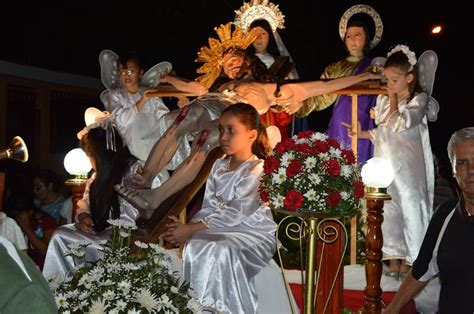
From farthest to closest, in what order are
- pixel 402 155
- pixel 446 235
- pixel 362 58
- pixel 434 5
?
pixel 434 5 < pixel 362 58 < pixel 402 155 < pixel 446 235

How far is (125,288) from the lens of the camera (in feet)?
8.64

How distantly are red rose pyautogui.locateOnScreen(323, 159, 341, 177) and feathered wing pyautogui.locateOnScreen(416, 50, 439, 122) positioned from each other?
2295mm

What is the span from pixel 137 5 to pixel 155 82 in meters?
5.80

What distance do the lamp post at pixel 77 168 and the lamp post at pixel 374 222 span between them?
2.21m

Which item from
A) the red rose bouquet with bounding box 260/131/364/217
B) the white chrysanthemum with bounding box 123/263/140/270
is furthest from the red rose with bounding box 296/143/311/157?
the white chrysanthemum with bounding box 123/263/140/270

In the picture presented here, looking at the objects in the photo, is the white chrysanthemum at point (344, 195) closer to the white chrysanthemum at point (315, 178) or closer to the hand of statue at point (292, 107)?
the white chrysanthemum at point (315, 178)

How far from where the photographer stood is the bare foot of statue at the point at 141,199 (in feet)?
16.0

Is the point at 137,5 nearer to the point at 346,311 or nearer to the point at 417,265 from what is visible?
the point at 346,311

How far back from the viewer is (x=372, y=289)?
4695 millimetres

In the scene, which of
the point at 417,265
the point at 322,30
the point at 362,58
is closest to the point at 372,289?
the point at 417,265

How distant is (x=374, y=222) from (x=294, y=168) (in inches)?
45.3

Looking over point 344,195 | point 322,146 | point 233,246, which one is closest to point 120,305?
point 344,195

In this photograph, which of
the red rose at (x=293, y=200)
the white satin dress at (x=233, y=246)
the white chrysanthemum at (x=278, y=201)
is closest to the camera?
the red rose at (x=293, y=200)

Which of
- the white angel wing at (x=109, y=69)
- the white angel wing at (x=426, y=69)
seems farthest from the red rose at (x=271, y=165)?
the white angel wing at (x=109, y=69)
